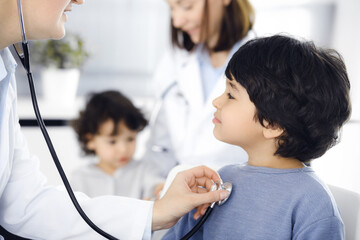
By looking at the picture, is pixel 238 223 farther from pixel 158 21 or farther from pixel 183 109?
pixel 158 21

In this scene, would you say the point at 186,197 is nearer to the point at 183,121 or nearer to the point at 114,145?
the point at 183,121

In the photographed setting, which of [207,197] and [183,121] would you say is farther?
[183,121]

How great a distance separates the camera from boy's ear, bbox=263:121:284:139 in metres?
0.95

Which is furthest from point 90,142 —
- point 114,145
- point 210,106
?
point 210,106

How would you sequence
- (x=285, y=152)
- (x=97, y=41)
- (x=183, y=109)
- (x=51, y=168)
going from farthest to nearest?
(x=97, y=41), (x=51, y=168), (x=183, y=109), (x=285, y=152)

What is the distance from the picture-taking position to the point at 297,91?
35.5 inches

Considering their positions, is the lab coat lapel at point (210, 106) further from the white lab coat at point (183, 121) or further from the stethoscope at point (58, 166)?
the stethoscope at point (58, 166)

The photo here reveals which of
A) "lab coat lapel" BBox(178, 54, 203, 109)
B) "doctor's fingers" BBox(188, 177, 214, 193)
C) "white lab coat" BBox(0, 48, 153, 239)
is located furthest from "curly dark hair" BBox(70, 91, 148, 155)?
"doctor's fingers" BBox(188, 177, 214, 193)

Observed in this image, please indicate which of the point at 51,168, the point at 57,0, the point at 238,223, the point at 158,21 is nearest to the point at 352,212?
the point at 238,223

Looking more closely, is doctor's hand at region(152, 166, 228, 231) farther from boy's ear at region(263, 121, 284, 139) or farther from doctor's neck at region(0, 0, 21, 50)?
doctor's neck at region(0, 0, 21, 50)

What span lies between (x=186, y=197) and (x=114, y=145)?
1086 millimetres

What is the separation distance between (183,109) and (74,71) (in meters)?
1.16

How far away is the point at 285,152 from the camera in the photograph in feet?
3.13

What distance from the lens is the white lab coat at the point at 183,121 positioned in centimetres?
141
